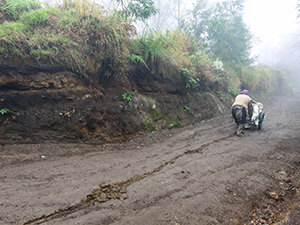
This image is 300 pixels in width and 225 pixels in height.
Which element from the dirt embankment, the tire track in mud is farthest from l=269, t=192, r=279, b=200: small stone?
the dirt embankment

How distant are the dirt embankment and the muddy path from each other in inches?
16.4

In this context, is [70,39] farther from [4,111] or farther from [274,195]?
[274,195]

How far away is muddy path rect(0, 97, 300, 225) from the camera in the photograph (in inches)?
106

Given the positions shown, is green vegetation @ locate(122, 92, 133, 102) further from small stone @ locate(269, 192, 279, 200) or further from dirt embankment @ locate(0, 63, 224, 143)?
small stone @ locate(269, 192, 279, 200)

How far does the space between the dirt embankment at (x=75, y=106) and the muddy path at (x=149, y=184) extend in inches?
16.4

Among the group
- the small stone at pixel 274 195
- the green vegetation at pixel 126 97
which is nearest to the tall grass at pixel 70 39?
the green vegetation at pixel 126 97

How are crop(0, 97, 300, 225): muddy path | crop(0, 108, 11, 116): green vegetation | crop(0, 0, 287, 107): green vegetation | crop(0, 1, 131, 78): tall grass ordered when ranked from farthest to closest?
crop(0, 0, 287, 107): green vegetation, crop(0, 1, 131, 78): tall grass, crop(0, 108, 11, 116): green vegetation, crop(0, 97, 300, 225): muddy path

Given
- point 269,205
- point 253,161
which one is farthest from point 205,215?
point 253,161

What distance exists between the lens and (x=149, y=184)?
3.54 meters

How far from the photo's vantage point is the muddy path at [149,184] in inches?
106

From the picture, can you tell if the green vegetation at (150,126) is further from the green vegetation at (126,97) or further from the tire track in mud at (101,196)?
the tire track in mud at (101,196)

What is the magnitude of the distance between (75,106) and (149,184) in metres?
3.14

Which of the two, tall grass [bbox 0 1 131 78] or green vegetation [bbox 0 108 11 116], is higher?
tall grass [bbox 0 1 131 78]

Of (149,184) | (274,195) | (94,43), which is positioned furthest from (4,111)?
(274,195)
